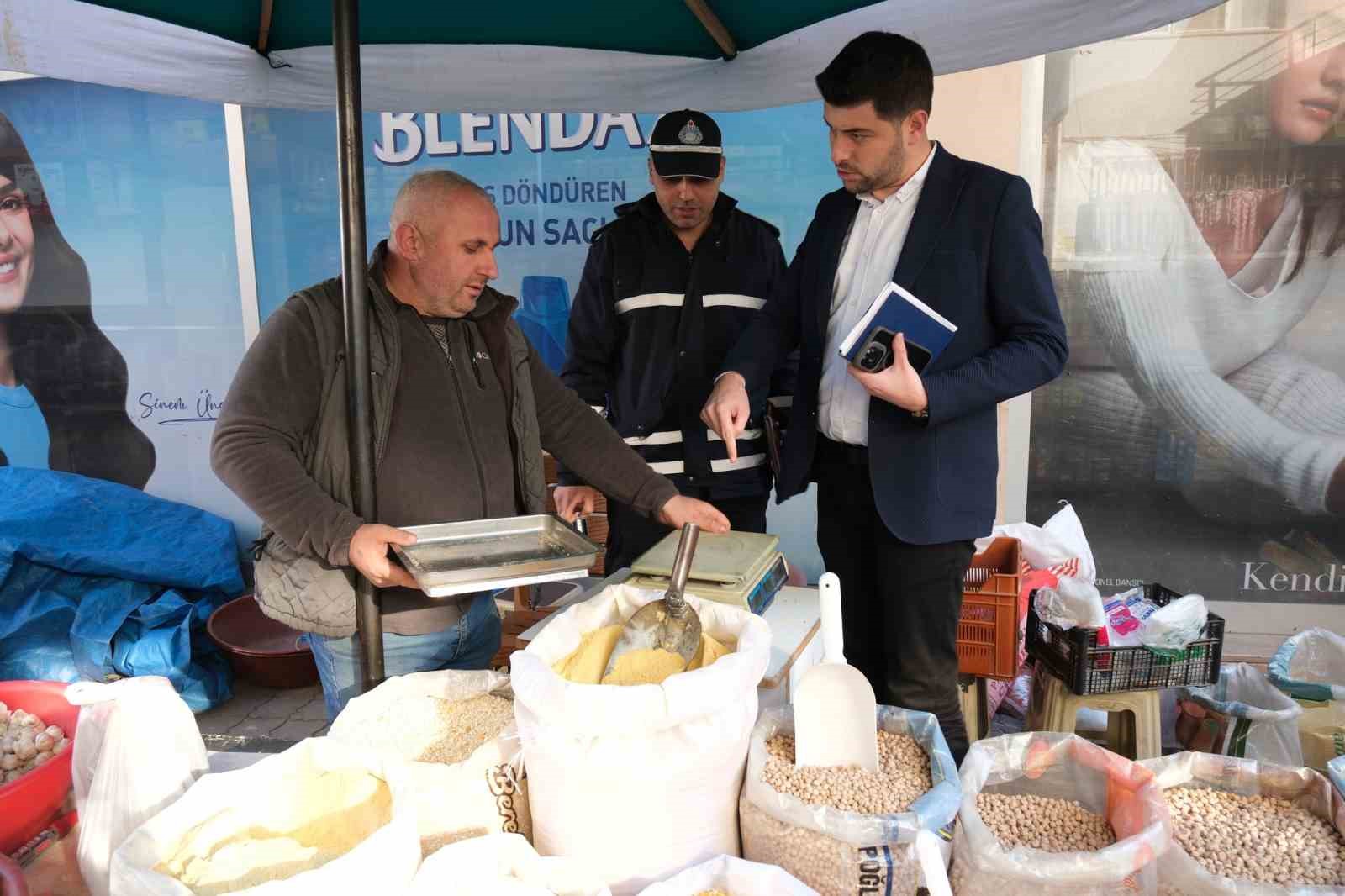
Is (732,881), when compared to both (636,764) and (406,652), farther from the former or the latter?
(406,652)

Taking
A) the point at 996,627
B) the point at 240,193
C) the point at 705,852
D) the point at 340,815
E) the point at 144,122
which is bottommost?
the point at 996,627

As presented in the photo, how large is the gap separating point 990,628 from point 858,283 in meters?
1.40

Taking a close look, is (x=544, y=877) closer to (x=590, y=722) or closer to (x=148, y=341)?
(x=590, y=722)

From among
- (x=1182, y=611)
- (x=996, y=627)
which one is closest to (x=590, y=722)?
(x=996, y=627)

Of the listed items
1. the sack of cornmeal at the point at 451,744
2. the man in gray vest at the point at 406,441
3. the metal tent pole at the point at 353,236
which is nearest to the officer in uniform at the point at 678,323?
the man in gray vest at the point at 406,441

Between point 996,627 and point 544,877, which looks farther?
point 996,627

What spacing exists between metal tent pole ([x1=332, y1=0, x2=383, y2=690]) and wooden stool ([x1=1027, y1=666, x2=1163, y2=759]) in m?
2.38

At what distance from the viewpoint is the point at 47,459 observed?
513cm

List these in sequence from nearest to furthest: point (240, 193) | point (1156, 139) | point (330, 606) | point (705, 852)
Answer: point (705, 852)
point (330, 606)
point (1156, 139)
point (240, 193)

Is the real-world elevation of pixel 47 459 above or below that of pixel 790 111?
below

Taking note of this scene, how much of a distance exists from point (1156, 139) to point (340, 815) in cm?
432

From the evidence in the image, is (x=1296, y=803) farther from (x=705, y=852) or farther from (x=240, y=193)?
(x=240, y=193)

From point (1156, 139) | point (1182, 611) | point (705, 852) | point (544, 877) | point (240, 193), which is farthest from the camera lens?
point (240, 193)
